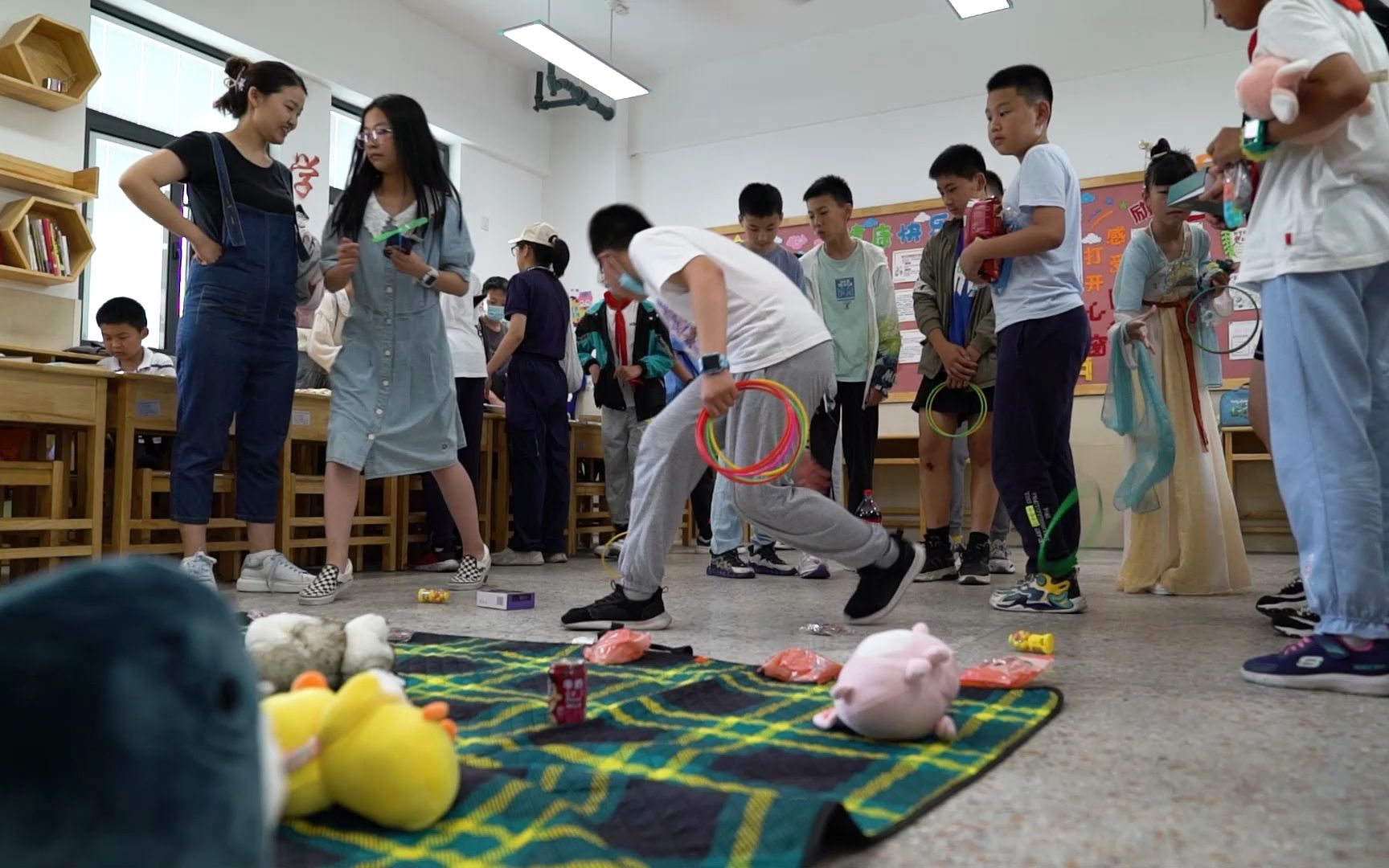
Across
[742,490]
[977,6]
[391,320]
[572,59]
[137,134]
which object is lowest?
[742,490]

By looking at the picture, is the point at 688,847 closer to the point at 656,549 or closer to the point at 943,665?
the point at 943,665

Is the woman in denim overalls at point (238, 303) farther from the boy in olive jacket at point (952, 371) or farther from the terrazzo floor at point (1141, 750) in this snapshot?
the boy in olive jacket at point (952, 371)

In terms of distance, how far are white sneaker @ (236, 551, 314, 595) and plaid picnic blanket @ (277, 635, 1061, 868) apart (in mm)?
1641

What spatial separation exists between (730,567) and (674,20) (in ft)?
17.9

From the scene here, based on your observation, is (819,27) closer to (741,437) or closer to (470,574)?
(470,574)

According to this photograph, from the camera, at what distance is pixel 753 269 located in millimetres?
2439

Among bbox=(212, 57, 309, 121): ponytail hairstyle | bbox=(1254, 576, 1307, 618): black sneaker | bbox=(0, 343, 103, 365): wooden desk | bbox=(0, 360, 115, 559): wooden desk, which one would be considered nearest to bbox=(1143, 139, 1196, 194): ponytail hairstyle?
bbox=(1254, 576, 1307, 618): black sneaker

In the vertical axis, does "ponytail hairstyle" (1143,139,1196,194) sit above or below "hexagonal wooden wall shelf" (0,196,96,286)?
below

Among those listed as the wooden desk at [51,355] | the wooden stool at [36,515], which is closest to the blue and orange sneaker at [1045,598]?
the wooden stool at [36,515]

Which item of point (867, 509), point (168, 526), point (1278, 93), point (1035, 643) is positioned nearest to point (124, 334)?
point (168, 526)

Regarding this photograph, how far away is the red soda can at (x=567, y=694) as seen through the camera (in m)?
1.39

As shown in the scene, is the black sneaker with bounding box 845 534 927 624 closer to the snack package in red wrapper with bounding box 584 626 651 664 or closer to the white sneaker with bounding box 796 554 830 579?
the snack package in red wrapper with bounding box 584 626 651 664

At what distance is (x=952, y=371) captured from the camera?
147 inches

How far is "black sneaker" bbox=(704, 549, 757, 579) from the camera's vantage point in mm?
4020
